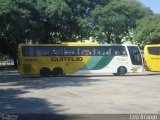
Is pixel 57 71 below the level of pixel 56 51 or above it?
below

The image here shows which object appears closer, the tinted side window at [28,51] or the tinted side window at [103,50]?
the tinted side window at [28,51]

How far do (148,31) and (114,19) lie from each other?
30.8ft

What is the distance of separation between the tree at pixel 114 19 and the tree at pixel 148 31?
3.82 ft

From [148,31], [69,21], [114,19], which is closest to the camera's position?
[69,21]

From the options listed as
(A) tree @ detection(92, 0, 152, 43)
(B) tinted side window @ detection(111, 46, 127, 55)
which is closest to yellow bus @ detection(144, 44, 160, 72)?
(B) tinted side window @ detection(111, 46, 127, 55)

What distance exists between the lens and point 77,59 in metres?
38.5

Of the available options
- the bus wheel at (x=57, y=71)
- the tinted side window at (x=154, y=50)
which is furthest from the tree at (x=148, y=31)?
the bus wheel at (x=57, y=71)

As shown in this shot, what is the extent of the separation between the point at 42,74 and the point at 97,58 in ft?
15.5

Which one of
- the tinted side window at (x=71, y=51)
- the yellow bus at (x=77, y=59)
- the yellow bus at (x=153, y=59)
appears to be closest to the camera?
the yellow bus at (x=77, y=59)

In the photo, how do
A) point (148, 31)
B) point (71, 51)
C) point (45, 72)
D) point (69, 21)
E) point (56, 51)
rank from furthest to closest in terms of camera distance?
point (148, 31) < point (69, 21) < point (71, 51) < point (56, 51) < point (45, 72)

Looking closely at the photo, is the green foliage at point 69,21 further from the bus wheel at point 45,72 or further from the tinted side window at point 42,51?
the bus wheel at point 45,72

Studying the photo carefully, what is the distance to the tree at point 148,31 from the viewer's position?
6556 cm

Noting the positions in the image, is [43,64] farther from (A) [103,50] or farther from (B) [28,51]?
(A) [103,50]

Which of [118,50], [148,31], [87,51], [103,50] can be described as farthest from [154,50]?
[148,31]
